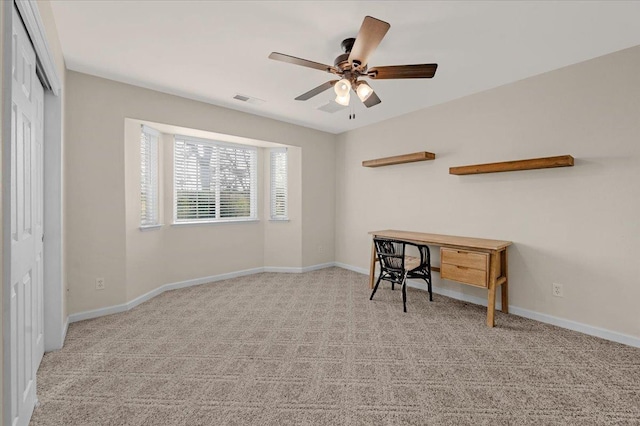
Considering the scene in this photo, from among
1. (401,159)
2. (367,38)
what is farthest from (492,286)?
(367,38)

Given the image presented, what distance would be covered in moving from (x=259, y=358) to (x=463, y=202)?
308cm

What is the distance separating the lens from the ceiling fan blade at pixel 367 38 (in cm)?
177

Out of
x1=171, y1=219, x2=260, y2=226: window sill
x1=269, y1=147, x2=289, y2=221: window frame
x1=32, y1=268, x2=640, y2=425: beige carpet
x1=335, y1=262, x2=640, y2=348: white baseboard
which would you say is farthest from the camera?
x1=269, y1=147, x2=289, y2=221: window frame

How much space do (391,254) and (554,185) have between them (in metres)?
1.84

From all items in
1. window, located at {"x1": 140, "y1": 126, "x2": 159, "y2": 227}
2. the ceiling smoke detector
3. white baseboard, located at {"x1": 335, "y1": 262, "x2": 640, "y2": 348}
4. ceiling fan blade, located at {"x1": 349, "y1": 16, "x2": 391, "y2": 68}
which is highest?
the ceiling smoke detector

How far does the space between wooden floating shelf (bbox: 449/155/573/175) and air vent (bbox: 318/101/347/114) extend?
1.72m

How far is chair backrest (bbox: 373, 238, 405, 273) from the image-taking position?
3.42 meters

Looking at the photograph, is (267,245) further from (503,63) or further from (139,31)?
(503,63)

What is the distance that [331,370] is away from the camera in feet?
7.18

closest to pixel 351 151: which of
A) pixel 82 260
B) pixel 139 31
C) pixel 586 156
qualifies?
pixel 586 156

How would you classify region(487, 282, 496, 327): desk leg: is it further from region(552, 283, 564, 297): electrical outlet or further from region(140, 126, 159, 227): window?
region(140, 126, 159, 227): window

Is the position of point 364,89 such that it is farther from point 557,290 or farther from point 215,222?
point 215,222

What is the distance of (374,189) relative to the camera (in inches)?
194

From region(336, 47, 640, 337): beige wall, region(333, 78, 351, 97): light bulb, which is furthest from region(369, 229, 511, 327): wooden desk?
region(333, 78, 351, 97): light bulb
